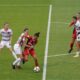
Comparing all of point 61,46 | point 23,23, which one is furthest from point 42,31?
point 61,46

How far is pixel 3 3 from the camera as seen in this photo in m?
44.2

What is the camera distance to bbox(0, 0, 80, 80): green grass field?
70.1 feet

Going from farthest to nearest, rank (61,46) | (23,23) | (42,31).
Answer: (23,23)
(42,31)
(61,46)

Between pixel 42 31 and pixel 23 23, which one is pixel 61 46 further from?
pixel 23 23

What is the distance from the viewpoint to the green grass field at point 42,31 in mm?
21375

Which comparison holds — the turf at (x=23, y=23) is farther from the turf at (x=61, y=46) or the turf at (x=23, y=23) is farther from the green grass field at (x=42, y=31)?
the turf at (x=61, y=46)

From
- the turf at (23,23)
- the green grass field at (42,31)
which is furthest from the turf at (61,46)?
the turf at (23,23)

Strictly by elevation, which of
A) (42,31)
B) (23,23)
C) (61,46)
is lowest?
(23,23)

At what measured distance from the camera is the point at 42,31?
31.5m

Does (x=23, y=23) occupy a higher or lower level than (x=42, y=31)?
lower

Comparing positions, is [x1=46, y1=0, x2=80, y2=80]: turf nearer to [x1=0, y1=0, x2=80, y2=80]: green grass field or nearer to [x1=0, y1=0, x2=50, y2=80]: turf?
[x1=0, y1=0, x2=80, y2=80]: green grass field

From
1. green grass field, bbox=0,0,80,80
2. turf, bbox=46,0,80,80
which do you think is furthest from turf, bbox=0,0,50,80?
turf, bbox=46,0,80,80

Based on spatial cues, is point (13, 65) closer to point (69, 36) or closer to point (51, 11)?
point (69, 36)

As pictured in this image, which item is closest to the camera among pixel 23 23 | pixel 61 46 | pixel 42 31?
pixel 61 46
